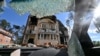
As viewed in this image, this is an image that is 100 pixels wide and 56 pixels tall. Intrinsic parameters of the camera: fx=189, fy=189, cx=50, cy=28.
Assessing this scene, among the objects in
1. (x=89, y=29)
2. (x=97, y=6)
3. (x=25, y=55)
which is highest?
(x=97, y=6)

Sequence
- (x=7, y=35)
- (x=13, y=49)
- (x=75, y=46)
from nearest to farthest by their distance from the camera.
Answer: (x=75, y=46), (x=13, y=49), (x=7, y=35)

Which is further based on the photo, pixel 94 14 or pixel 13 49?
pixel 13 49

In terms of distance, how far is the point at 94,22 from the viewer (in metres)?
0.80

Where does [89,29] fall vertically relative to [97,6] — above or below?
below

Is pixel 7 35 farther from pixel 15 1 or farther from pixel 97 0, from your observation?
pixel 97 0

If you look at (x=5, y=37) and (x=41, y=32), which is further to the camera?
(x=5, y=37)

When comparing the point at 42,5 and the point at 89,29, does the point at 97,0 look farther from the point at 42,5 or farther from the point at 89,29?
the point at 42,5

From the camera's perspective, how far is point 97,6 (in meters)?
0.82

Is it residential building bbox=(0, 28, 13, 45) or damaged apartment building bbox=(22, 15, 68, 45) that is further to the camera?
residential building bbox=(0, 28, 13, 45)

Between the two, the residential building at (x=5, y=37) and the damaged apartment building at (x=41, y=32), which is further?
the residential building at (x=5, y=37)

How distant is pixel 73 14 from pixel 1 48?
28.6 inches

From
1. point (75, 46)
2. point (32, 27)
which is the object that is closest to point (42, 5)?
point (75, 46)

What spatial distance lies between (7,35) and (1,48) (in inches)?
7.4

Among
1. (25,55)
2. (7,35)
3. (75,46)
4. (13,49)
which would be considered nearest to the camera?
(75,46)
